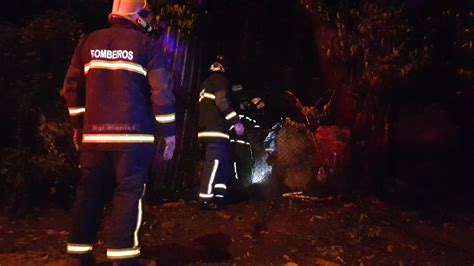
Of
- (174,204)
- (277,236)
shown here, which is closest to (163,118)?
(277,236)

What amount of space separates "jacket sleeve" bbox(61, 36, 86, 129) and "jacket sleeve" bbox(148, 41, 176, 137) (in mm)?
588

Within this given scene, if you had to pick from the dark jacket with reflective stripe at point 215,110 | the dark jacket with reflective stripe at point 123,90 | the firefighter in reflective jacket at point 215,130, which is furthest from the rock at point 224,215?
the dark jacket with reflective stripe at point 123,90

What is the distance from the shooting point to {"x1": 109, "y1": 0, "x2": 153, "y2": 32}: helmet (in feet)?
14.4

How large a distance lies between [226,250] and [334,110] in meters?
3.00

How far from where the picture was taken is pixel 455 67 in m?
7.70

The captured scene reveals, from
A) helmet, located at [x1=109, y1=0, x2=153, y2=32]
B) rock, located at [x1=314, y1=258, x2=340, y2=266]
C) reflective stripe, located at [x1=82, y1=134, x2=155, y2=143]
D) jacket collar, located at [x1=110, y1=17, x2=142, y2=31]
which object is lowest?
rock, located at [x1=314, y1=258, x2=340, y2=266]

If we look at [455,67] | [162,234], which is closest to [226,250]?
[162,234]

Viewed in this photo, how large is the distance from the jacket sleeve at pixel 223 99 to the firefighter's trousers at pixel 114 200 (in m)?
2.50

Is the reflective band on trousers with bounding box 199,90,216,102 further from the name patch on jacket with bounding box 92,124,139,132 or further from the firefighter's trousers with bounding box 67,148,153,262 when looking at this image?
the name patch on jacket with bounding box 92,124,139,132

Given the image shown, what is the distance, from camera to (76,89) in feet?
14.6

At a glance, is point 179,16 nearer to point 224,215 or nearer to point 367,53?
point 367,53

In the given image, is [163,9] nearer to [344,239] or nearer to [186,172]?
[186,172]

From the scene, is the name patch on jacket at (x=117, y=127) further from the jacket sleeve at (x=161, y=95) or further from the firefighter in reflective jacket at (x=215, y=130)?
the firefighter in reflective jacket at (x=215, y=130)

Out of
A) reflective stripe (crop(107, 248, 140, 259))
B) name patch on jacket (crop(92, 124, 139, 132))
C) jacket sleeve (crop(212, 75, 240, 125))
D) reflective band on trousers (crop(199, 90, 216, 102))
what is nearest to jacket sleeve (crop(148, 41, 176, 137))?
name patch on jacket (crop(92, 124, 139, 132))
